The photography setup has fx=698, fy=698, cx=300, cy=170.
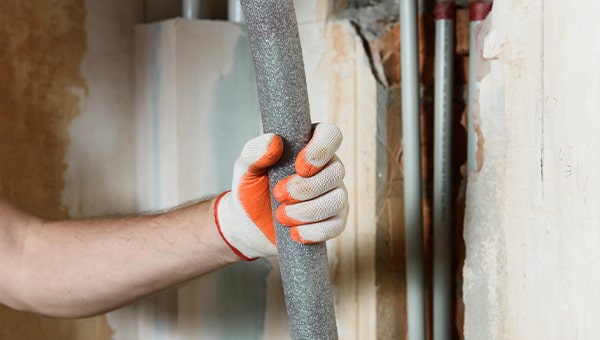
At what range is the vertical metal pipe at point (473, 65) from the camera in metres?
1.40

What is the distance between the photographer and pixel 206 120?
1738mm

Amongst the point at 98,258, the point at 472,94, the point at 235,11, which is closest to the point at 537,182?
the point at 472,94

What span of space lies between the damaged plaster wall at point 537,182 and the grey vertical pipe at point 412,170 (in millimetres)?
195

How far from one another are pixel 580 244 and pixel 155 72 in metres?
1.14

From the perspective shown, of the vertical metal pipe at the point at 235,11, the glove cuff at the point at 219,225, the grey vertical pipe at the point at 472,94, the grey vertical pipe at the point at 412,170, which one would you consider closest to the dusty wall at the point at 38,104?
the vertical metal pipe at the point at 235,11

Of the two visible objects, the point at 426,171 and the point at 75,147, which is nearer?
the point at 426,171

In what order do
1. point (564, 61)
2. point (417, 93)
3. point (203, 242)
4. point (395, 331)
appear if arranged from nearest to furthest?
point (564, 61) < point (203, 242) < point (417, 93) < point (395, 331)

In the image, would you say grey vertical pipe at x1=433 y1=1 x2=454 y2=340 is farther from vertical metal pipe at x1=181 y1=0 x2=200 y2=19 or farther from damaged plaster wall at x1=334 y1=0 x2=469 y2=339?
vertical metal pipe at x1=181 y1=0 x2=200 y2=19

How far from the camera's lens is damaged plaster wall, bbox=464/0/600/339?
102 centimetres

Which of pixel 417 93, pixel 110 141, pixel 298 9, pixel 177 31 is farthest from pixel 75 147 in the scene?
pixel 417 93

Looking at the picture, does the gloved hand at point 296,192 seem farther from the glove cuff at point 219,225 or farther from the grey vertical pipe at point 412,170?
the grey vertical pipe at point 412,170

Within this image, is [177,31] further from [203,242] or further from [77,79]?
[203,242]

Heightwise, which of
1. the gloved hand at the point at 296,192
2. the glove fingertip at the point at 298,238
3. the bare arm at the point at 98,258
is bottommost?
the bare arm at the point at 98,258

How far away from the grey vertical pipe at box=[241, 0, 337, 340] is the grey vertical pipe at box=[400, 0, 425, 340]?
17.6 inches
